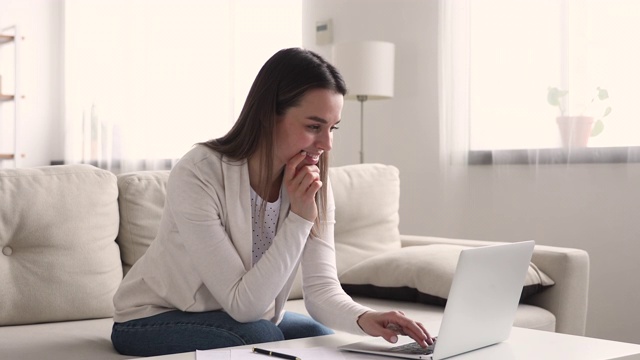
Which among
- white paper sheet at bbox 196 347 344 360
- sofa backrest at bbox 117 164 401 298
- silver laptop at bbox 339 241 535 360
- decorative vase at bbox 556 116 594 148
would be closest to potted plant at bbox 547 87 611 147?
decorative vase at bbox 556 116 594 148

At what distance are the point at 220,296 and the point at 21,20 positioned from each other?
450 centimetres

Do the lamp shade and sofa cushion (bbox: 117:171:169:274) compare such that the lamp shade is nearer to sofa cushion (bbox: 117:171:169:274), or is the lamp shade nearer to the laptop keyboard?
sofa cushion (bbox: 117:171:169:274)

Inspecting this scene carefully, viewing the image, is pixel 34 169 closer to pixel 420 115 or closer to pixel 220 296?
pixel 220 296

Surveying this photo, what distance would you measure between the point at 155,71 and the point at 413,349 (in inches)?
172

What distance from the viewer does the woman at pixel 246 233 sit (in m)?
1.70

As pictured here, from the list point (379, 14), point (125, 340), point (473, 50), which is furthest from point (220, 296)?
point (379, 14)

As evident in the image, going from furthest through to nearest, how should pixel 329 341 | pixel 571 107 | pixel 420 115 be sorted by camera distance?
pixel 420 115, pixel 571 107, pixel 329 341

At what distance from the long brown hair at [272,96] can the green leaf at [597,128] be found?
1.99 metres

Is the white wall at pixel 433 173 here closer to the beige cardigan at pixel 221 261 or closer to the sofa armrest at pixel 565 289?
the sofa armrest at pixel 565 289

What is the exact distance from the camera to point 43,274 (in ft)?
7.06

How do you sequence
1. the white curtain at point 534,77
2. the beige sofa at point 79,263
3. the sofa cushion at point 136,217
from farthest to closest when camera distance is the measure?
the white curtain at point 534,77, the sofa cushion at point 136,217, the beige sofa at point 79,263

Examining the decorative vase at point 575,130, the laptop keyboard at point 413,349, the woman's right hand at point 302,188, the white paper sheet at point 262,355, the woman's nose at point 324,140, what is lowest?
the laptop keyboard at point 413,349

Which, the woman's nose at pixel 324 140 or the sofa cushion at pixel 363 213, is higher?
the woman's nose at pixel 324 140

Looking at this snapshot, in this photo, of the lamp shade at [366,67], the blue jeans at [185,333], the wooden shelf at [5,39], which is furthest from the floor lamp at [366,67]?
the wooden shelf at [5,39]
